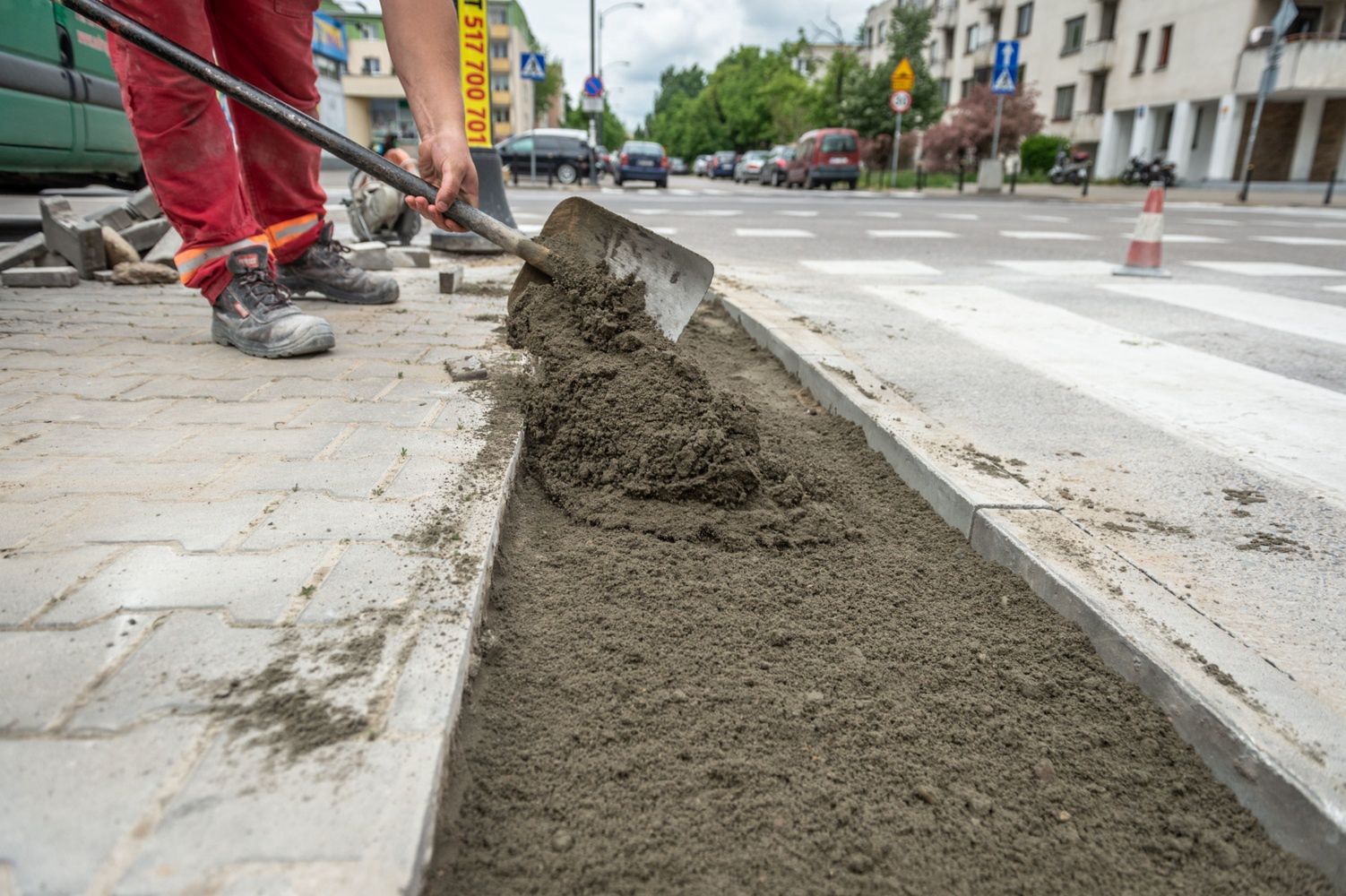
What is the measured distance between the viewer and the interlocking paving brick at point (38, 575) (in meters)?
1.46

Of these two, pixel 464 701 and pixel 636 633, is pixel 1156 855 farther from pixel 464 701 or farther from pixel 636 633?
pixel 464 701

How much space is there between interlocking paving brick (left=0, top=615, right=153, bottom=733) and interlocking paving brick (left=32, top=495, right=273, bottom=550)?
32 cm

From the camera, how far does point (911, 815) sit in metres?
1.31

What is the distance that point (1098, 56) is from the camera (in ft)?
109

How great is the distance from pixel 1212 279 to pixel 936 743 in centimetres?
694

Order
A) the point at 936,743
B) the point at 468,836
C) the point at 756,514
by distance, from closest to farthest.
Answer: the point at 468,836
the point at 936,743
the point at 756,514

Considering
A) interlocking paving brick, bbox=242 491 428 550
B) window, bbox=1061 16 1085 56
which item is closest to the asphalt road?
interlocking paving brick, bbox=242 491 428 550

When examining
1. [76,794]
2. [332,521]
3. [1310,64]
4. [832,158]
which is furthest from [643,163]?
[76,794]

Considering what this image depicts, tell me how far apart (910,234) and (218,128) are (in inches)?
357

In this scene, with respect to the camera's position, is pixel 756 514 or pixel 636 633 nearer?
pixel 636 633

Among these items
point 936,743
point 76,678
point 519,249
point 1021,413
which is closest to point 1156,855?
point 936,743

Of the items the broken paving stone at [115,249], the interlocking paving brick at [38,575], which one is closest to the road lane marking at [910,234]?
the broken paving stone at [115,249]

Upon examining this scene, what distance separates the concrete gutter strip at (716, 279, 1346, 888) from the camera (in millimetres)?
1263

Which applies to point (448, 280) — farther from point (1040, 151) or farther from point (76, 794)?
point (1040, 151)
